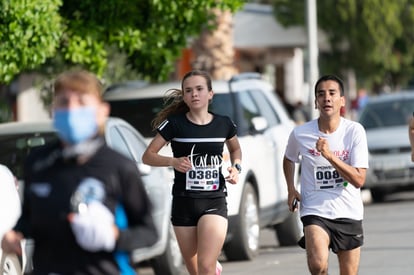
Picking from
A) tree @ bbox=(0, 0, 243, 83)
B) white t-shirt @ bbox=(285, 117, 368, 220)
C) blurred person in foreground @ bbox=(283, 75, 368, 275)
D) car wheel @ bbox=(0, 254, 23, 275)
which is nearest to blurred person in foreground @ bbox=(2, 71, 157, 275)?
blurred person in foreground @ bbox=(283, 75, 368, 275)

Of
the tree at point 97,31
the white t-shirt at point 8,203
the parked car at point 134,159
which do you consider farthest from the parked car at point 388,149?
the white t-shirt at point 8,203

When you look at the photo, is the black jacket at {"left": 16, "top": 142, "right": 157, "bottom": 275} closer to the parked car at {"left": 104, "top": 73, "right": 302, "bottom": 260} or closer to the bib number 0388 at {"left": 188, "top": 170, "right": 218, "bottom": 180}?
the bib number 0388 at {"left": 188, "top": 170, "right": 218, "bottom": 180}

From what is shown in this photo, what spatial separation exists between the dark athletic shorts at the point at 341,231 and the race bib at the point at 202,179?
0.78m

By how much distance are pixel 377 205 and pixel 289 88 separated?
2601cm

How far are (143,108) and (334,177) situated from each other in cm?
588

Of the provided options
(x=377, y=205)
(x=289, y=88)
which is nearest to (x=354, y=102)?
(x=289, y=88)

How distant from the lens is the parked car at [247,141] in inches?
545

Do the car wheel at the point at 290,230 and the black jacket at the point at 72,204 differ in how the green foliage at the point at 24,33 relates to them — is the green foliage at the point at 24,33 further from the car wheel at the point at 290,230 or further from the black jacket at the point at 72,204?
the black jacket at the point at 72,204

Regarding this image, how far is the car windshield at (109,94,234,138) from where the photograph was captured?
14484mm

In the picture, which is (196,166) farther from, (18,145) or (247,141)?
(247,141)

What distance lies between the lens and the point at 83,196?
527 cm

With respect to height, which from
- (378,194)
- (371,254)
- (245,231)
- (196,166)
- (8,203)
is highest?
(8,203)

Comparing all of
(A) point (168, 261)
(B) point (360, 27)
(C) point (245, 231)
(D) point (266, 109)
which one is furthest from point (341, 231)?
(B) point (360, 27)

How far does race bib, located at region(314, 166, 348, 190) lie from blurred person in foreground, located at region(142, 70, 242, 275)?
0.62m
